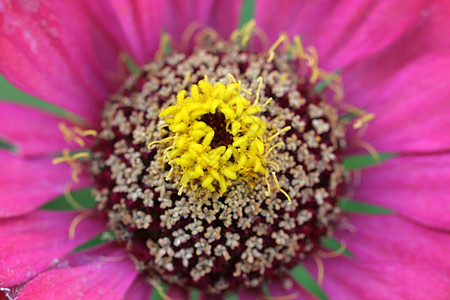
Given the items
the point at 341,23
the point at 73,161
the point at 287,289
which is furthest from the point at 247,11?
the point at 287,289

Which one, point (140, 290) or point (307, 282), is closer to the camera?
point (140, 290)

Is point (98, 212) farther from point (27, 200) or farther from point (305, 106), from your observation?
point (305, 106)

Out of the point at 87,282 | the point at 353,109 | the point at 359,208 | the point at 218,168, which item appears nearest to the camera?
the point at 218,168

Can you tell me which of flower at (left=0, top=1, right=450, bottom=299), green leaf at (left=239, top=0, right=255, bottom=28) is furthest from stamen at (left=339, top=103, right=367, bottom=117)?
green leaf at (left=239, top=0, right=255, bottom=28)

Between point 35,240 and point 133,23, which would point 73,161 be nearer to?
point 35,240

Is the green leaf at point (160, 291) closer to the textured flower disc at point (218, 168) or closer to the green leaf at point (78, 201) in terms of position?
the textured flower disc at point (218, 168)

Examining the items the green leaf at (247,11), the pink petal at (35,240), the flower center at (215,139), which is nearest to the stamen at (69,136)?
the pink petal at (35,240)

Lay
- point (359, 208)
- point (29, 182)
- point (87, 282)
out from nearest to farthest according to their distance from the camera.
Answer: point (87, 282) → point (29, 182) → point (359, 208)
